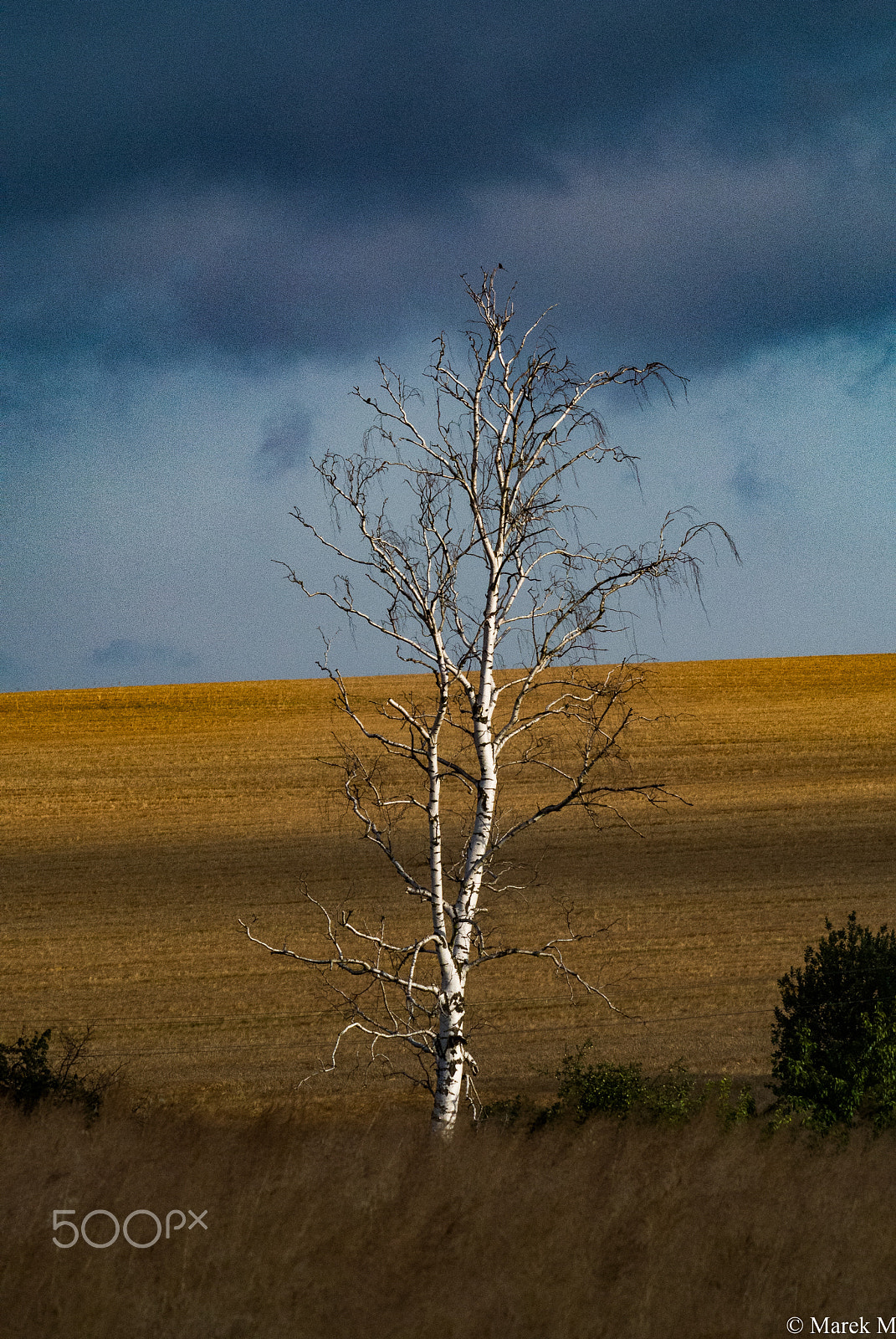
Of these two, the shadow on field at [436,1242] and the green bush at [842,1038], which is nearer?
A: the shadow on field at [436,1242]

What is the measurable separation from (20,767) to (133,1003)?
2146 centimetres

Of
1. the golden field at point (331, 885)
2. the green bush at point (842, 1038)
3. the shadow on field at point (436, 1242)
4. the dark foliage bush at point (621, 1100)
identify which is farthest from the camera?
the golden field at point (331, 885)

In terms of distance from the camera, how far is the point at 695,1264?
5555 millimetres

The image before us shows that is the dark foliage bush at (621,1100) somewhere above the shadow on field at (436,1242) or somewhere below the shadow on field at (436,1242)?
below

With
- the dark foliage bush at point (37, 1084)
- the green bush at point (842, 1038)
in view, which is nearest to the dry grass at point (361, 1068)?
the dark foliage bush at point (37, 1084)

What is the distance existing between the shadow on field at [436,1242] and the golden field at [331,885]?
5.97 m

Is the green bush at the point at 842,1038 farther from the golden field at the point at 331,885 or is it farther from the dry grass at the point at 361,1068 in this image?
the golden field at the point at 331,885

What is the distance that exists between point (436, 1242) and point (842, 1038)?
370 inches

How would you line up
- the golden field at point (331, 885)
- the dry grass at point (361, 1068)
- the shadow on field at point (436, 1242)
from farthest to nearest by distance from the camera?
the golden field at point (331, 885) < the dry grass at point (361, 1068) < the shadow on field at point (436, 1242)

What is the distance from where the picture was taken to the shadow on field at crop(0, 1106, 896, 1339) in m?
5.04

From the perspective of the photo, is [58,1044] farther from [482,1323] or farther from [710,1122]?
[482,1323]

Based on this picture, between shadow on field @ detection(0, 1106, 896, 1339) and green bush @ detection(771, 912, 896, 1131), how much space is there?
208 inches

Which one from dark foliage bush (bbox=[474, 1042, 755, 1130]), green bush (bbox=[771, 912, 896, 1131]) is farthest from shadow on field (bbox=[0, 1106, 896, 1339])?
green bush (bbox=[771, 912, 896, 1131])

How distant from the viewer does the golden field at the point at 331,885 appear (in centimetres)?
1950
